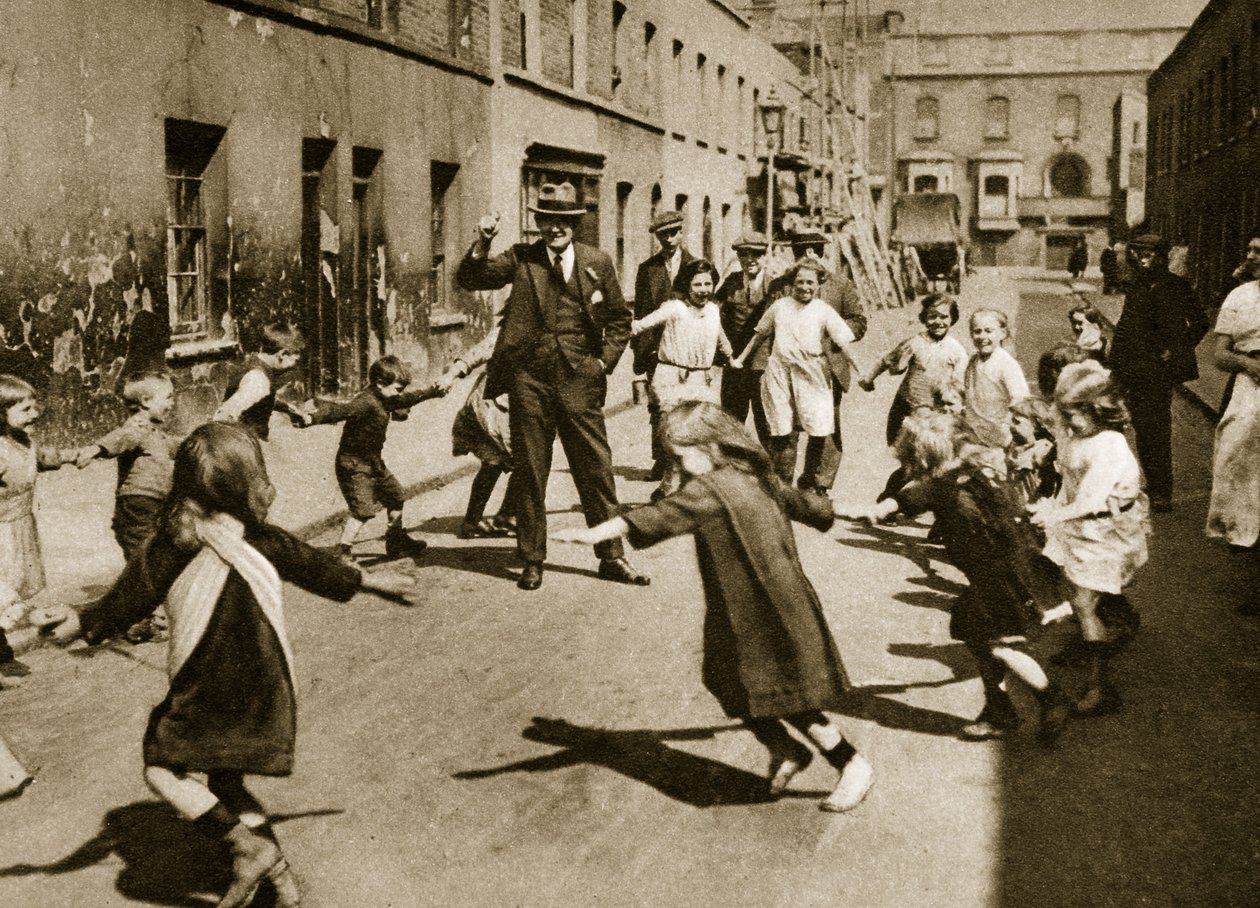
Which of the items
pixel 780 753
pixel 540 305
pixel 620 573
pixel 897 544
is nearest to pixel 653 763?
pixel 780 753

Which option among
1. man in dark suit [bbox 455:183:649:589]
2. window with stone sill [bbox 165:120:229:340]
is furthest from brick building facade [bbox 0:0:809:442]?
man in dark suit [bbox 455:183:649:589]

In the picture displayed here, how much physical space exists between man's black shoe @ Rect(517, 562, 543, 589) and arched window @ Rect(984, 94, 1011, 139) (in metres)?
79.8

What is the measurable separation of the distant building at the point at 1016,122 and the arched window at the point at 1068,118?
53 mm

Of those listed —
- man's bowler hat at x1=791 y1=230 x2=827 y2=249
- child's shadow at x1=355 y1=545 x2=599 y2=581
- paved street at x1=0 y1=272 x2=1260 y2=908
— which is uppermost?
man's bowler hat at x1=791 y1=230 x2=827 y2=249

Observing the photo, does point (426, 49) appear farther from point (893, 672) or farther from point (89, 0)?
point (893, 672)

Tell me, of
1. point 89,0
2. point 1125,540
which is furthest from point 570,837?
point 89,0

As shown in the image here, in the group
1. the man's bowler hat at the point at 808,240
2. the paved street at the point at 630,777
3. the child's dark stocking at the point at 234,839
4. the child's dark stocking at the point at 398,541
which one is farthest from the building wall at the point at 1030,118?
the child's dark stocking at the point at 234,839

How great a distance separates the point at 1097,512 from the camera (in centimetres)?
612

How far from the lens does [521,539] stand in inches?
325

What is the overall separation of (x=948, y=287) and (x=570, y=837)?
4725 cm

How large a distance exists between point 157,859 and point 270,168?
11.6 metres

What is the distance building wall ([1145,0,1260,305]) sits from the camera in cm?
3303

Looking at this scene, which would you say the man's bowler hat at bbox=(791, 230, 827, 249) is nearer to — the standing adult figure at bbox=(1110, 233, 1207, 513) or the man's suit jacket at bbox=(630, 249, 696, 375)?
the man's suit jacket at bbox=(630, 249, 696, 375)

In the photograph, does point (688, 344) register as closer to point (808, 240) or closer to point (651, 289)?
point (651, 289)
